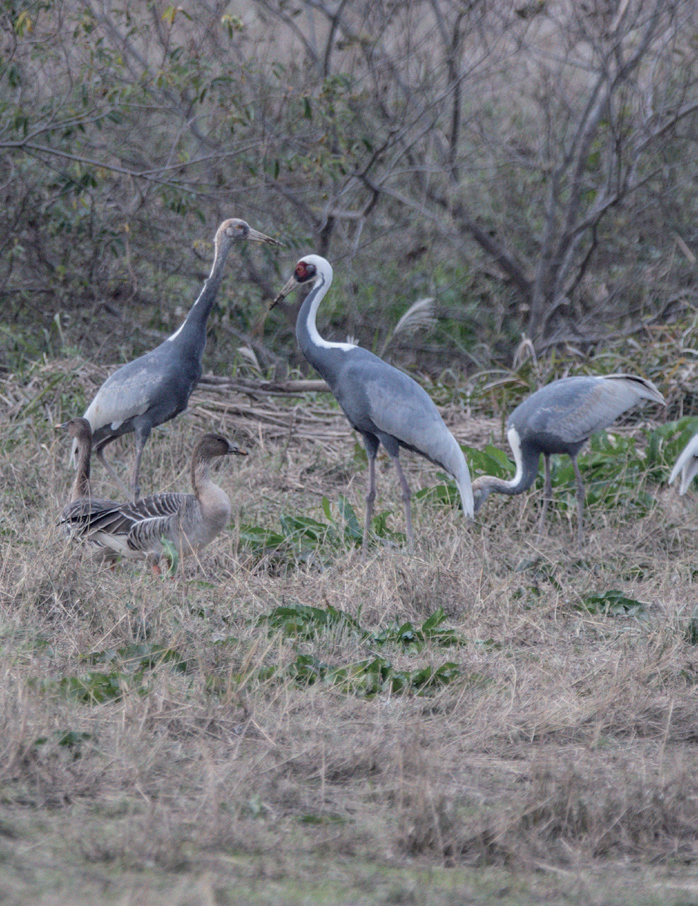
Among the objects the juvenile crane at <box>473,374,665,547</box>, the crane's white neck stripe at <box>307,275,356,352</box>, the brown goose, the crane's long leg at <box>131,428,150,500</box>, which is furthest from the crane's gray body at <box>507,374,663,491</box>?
the brown goose

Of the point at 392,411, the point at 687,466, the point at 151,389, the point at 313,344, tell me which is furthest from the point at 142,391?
the point at 687,466

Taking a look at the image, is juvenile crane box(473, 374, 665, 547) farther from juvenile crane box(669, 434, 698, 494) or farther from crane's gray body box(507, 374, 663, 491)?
juvenile crane box(669, 434, 698, 494)

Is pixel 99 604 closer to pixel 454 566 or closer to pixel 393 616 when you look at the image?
pixel 393 616

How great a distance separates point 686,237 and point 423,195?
2842 mm

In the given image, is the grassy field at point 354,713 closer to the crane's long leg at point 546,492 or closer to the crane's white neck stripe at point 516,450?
the crane's long leg at point 546,492

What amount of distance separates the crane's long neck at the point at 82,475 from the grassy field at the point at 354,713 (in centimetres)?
21

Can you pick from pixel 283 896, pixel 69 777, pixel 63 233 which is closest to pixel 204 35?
pixel 63 233

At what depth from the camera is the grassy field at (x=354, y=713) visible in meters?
2.53

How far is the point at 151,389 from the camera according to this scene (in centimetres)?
643

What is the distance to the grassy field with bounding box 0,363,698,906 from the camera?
2527 millimetres

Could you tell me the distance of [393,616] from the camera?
4.73 meters

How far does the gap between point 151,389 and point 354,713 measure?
329 centimetres

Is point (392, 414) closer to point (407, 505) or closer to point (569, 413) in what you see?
point (407, 505)

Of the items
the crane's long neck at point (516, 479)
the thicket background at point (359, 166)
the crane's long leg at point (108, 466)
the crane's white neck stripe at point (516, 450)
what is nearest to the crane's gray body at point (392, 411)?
the crane's long neck at point (516, 479)
